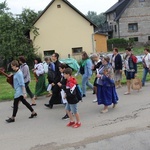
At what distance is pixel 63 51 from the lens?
34094 mm

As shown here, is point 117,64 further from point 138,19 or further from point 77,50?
point 138,19

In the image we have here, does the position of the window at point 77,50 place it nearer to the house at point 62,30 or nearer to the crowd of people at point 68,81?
the house at point 62,30

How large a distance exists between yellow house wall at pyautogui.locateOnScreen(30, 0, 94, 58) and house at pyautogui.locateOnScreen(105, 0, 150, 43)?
2638cm

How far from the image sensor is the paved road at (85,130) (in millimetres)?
6344

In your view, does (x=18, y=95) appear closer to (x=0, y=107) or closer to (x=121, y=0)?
(x=0, y=107)

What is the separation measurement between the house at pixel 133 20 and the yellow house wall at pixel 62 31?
1039 inches

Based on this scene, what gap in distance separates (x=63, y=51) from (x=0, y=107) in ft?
78.1

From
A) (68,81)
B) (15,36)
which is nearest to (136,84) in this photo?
(68,81)

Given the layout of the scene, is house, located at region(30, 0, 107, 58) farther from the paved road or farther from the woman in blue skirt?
the woman in blue skirt

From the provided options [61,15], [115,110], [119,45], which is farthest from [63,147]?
[119,45]

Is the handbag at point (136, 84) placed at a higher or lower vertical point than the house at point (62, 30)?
lower

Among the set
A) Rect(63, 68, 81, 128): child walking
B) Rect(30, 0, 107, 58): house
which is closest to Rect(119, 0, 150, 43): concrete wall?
Rect(30, 0, 107, 58): house

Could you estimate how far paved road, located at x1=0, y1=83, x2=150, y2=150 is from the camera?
634 centimetres

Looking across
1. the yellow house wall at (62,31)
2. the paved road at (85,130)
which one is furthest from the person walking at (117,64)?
the yellow house wall at (62,31)
